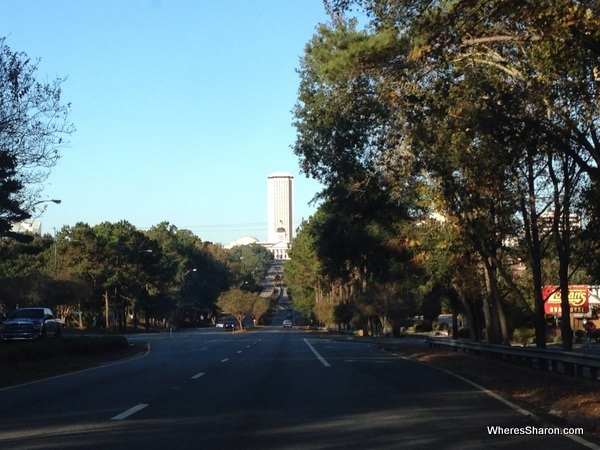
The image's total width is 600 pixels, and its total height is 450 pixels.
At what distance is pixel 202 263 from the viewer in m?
157

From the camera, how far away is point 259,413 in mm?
14422

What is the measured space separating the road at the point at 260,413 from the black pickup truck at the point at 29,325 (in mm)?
16404

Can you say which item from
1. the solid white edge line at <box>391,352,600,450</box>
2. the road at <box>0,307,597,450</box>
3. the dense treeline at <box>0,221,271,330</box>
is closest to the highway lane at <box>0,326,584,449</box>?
the road at <box>0,307,597,450</box>

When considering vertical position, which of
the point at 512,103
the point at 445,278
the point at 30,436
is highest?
the point at 512,103

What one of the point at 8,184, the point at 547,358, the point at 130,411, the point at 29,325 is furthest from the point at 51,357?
the point at 547,358

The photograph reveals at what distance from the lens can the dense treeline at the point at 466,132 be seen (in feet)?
49.5

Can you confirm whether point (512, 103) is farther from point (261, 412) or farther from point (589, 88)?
point (261, 412)

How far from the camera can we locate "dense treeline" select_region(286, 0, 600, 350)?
49.5 feet

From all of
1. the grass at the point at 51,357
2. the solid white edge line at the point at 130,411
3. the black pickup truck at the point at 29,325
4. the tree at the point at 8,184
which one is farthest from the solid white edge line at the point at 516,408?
the black pickup truck at the point at 29,325

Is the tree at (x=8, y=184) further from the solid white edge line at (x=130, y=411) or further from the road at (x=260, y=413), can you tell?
the solid white edge line at (x=130, y=411)

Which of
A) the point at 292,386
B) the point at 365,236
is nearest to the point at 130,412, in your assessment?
the point at 292,386

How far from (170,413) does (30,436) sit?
116 inches

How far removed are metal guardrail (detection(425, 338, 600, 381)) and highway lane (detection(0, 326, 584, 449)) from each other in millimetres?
2558

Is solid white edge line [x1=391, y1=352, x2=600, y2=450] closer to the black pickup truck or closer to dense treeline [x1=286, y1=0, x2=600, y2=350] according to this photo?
dense treeline [x1=286, y1=0, x2=600, y2=350]
